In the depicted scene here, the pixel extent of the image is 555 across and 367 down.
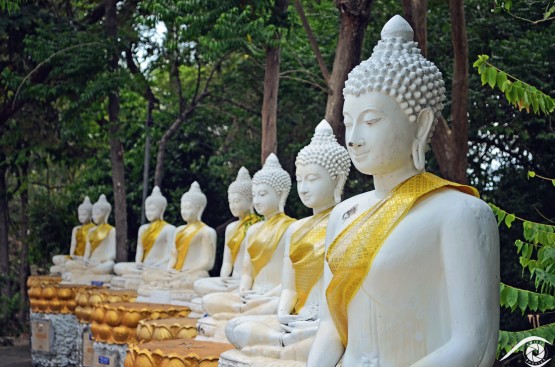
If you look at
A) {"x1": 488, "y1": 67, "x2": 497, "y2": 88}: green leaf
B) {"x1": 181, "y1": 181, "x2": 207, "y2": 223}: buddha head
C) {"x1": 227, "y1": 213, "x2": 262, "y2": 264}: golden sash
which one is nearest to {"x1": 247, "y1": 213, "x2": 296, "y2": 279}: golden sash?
{"x1": 227, "y1": 213, "x2": 262, "y2": 264}: golden sash

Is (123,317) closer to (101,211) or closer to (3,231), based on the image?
(101,211)

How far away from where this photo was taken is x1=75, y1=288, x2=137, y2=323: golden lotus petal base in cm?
1112

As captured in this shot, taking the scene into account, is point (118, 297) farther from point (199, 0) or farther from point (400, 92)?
point (400, 92)

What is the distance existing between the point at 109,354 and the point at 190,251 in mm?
2291

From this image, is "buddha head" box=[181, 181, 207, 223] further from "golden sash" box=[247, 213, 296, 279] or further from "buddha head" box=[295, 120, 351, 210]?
"buddha head" box=[295, 120, 351, 210]

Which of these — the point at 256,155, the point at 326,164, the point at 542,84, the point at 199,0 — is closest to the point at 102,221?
the point at 256,155

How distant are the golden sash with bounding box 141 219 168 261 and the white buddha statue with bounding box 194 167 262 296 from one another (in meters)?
2.87

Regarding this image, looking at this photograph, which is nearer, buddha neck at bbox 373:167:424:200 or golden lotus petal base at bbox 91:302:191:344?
buddha neck at bbox 373:167:424:200

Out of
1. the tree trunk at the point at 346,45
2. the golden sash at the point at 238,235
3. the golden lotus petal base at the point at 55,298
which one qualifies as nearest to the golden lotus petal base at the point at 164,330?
the golden sash at the point at 238,235

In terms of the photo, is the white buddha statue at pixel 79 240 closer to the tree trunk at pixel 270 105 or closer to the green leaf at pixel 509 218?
the tree trunk at pixel 270 105

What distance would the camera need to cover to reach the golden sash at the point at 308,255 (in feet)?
21.6

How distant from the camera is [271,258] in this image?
853 centimetres

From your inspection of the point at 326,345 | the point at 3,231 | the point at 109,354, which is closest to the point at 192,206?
the point at 109,354

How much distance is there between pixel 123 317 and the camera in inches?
379
